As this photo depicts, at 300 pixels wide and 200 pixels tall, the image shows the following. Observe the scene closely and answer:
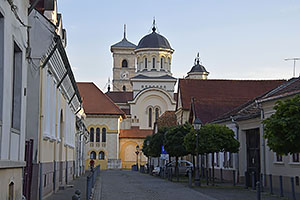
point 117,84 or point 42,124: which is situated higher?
point 117,84

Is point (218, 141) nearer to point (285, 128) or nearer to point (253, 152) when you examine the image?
point (253, 152)

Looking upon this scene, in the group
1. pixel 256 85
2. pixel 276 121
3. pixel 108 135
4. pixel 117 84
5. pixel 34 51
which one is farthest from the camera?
pixel 117 84

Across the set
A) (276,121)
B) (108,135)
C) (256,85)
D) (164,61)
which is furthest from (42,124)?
(164,61)

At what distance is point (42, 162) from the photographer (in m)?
15.9

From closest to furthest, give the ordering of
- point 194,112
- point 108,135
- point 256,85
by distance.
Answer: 1. point 194,112
2. point 256,85
3. point 108,135

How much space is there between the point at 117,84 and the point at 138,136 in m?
44.0

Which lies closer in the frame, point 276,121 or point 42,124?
point 276,121

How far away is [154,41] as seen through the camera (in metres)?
89.2

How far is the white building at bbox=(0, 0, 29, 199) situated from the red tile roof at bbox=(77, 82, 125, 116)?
6781cm

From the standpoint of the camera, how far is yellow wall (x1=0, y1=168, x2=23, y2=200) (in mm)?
9031

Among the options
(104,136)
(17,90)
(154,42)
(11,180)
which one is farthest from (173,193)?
(154,42)

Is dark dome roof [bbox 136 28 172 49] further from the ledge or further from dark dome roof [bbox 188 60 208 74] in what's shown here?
the ledge

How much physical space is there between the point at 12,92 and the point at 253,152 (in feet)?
64.7

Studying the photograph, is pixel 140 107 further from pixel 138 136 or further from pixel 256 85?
pixel 256 85
